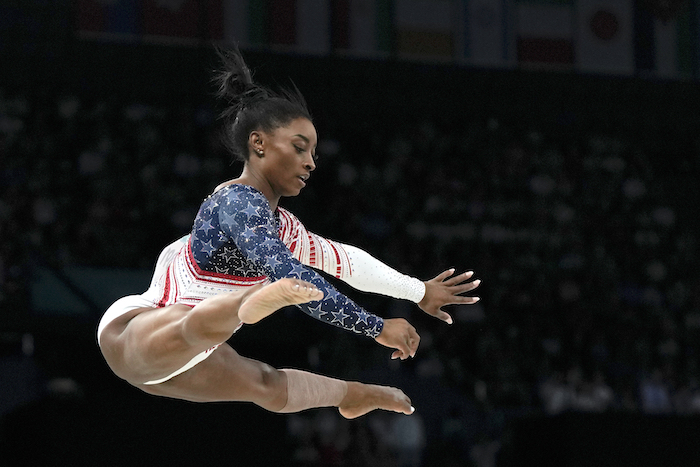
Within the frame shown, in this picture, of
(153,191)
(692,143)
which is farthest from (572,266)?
(153,191)

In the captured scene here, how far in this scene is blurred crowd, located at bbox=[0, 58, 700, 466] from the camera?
318 inches

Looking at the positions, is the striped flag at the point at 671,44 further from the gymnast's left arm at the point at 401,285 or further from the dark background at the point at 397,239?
the gymnast's left arm at the point at 401,285

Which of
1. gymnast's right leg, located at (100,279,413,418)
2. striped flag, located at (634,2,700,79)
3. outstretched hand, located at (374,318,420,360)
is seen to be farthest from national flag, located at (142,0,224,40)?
outstretched hand, located at (374,318,420,360)

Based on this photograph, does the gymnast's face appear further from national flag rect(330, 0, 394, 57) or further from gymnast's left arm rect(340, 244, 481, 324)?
national flag rect(330, 0, 394, 57)

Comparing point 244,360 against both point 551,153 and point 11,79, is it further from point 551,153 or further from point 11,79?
point 551,153

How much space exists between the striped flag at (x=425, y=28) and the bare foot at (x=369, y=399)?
21.5 feet

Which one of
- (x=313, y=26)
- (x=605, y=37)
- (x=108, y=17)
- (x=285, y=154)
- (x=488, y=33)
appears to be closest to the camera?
(x=285, y=154)

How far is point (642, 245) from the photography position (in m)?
10.5

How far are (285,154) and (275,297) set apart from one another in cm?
79

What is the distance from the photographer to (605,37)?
10125 mm

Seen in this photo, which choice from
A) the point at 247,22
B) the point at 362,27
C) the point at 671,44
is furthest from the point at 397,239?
the point at 671,44

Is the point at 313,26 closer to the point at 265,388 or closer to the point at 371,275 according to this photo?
the point at 371,275

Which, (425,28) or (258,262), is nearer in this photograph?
(258,262)

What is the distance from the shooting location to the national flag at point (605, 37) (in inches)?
393
